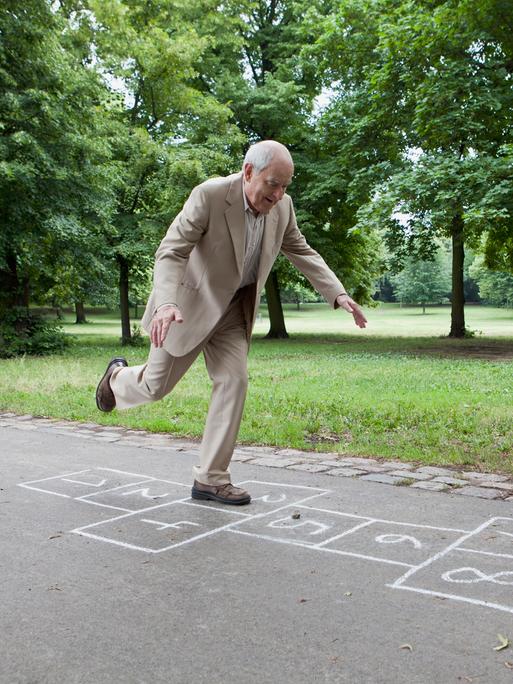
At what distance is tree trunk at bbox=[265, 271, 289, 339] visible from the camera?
2834 cm

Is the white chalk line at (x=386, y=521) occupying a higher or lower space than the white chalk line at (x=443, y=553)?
lower

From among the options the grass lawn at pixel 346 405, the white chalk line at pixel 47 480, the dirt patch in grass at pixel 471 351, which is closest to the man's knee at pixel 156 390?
the white chalk line at pixel 47 480

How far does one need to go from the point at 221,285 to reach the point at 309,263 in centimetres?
78

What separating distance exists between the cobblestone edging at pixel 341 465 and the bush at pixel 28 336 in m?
10.7

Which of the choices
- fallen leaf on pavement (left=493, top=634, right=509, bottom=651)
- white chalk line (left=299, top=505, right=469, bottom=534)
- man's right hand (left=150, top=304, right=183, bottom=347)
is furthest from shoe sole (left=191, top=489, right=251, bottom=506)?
fallen leaf on pavement (left=493, top=634, right=509, bottom=651)

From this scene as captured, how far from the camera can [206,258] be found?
4723mm

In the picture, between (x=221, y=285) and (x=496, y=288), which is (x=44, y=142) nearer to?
(x=221, y=285)

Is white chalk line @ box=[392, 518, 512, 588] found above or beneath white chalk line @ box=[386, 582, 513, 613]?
beneath

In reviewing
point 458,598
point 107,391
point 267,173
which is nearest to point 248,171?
point 267,173

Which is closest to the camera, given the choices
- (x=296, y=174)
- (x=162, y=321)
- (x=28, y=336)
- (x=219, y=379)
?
(x=162, y=321)

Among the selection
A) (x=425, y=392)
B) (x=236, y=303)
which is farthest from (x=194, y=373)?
(x=236, y=303)

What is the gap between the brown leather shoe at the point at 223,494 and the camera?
16.1ft

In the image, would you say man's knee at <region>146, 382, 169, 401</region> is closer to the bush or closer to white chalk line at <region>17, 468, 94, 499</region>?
white chalk line at <region>17, 468, 94, 499</region>

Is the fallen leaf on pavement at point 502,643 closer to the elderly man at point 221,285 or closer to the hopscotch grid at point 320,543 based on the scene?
the hopscotch grid at point 320,543
